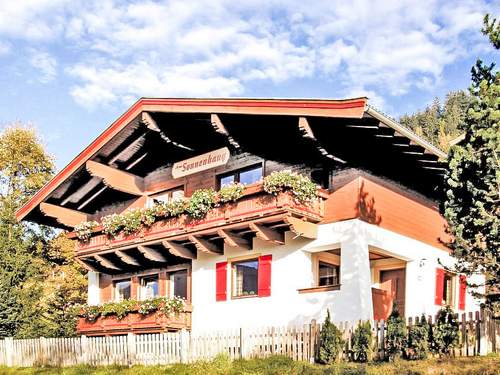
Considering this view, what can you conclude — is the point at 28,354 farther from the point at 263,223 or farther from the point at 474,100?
the point at 474,100

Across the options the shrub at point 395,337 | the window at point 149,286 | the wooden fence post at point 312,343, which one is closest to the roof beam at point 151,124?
the window at point 149,286

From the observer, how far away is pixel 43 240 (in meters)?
39.7

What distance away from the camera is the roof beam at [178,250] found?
920 inches

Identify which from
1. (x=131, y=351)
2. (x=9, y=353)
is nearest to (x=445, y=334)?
(x=131, y=351)

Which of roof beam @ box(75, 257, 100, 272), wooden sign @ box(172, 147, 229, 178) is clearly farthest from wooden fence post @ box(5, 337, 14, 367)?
wooden sign @ box(172, 147, 229, 178)

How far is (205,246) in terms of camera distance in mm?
22672

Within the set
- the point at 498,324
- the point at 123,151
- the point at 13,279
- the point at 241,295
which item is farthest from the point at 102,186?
the point at 498,324

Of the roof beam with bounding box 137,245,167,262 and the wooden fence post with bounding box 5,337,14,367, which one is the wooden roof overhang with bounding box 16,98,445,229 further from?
the wooden fence post with bounding box 5,337,14,367

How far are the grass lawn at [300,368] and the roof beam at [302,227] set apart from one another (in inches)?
148

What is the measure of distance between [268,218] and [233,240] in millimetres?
2183

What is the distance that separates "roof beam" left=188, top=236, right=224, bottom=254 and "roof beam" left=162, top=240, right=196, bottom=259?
763mm

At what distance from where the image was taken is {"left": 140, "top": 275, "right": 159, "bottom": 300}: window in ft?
87.7

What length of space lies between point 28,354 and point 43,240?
14.2m

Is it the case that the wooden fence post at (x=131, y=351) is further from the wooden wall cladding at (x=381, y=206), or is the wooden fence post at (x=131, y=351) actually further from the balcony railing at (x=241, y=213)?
the wooden wall cladding at (x=381, y=206)
